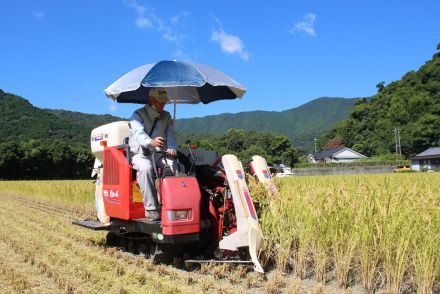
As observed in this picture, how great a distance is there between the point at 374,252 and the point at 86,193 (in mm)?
12658

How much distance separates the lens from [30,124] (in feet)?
316

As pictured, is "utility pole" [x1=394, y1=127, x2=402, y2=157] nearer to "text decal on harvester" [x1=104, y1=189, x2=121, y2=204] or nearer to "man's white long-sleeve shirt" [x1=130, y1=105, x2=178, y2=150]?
"man's white long-sleeve shirt" [x1=130, y1=105, x2=178, y2=150]

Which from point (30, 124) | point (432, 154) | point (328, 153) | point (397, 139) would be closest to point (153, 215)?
point (432, 154)

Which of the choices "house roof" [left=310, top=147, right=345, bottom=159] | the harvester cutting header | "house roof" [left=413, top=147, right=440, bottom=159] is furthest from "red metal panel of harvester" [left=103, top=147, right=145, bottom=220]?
"house roof" [left=310, top=147, right=345, bottom=159]

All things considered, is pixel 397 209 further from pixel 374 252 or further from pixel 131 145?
pixel 131 145

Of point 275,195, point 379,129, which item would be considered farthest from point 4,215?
point 379,129

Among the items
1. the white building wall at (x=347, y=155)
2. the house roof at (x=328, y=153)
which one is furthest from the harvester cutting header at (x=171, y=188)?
Result: the house roof at (x=328, y=153)

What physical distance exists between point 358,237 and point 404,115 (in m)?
85.0

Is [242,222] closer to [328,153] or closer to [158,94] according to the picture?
[158,94]

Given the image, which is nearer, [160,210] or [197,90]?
[160,210]

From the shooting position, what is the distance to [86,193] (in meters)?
15.3

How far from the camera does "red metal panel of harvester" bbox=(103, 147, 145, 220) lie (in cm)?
604

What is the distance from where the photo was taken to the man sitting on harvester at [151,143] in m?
5.62

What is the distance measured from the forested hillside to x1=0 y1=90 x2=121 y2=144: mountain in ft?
204
